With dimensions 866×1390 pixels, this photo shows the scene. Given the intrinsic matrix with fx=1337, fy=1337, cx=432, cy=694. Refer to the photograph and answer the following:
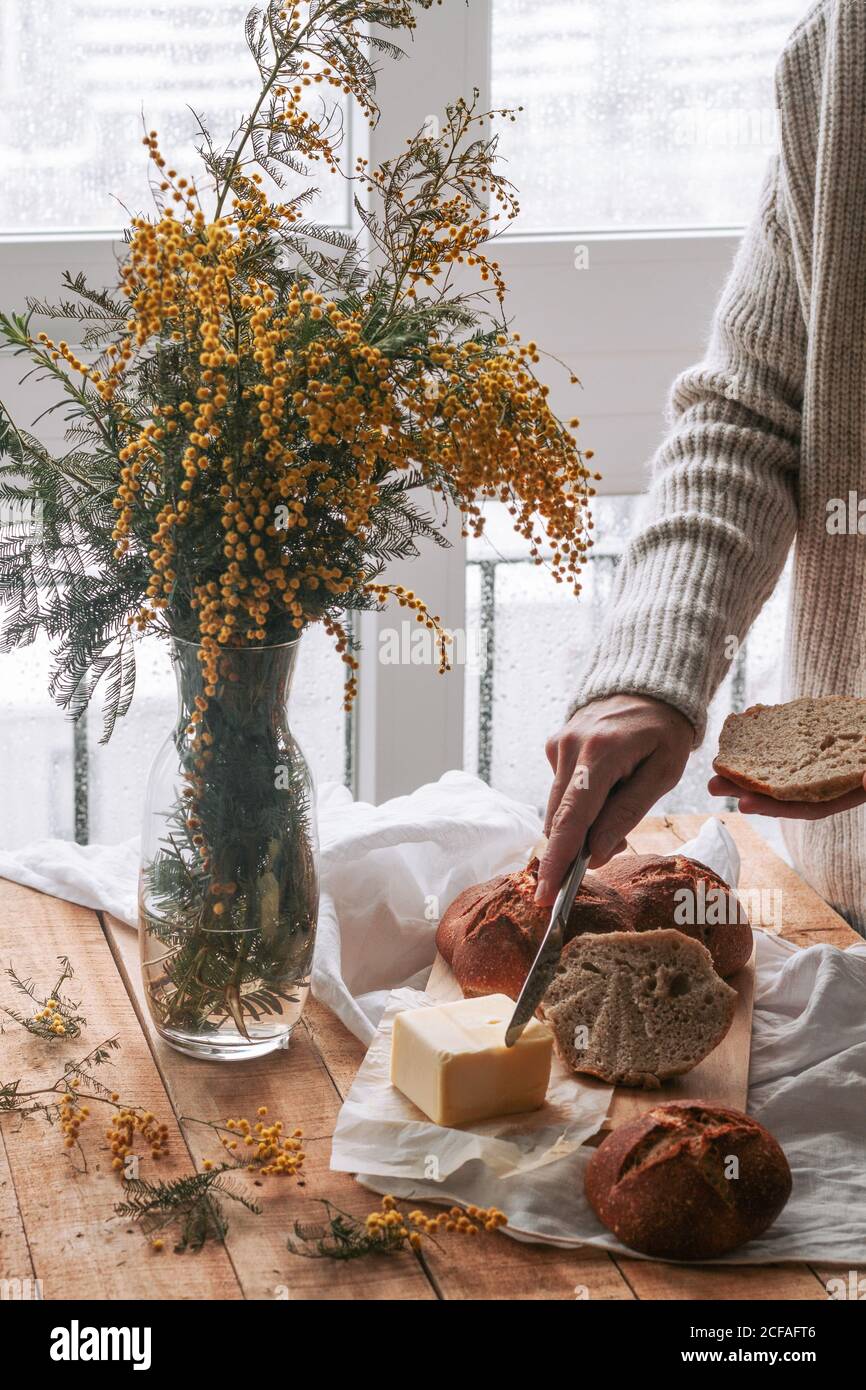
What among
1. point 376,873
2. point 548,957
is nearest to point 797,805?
point 548,957

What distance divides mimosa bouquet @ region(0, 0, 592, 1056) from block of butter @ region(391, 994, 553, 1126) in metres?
0.13

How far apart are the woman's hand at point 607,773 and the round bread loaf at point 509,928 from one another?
4 cm

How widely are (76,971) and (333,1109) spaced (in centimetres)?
36

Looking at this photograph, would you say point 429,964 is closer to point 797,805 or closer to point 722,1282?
point 797,805

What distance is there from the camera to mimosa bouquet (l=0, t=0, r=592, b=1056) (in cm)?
96

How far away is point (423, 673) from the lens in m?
2.17

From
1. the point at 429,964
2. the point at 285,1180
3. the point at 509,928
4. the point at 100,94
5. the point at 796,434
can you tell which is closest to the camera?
the point at 285,1180

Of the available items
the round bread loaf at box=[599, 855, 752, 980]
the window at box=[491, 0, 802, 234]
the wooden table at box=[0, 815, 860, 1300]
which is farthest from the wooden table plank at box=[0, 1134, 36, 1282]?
the window at box=[491, 0, 802, 234]

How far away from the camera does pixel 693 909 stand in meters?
1.28

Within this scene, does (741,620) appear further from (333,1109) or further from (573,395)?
(573,395)

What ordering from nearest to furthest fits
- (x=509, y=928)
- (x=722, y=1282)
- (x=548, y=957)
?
(x=722, y=1282) → (x=548, y=957) → (x=509, y=928)

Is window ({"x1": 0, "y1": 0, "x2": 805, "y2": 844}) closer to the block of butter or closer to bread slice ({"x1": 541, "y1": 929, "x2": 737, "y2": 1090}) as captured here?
bread slice ({"x1": 541, "y1": 929, "x2": 737, "y2": 1090})

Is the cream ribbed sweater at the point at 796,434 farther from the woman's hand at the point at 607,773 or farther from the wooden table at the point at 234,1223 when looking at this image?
the wooden table at the point at 234,1223

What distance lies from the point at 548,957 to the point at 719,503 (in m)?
0.58
